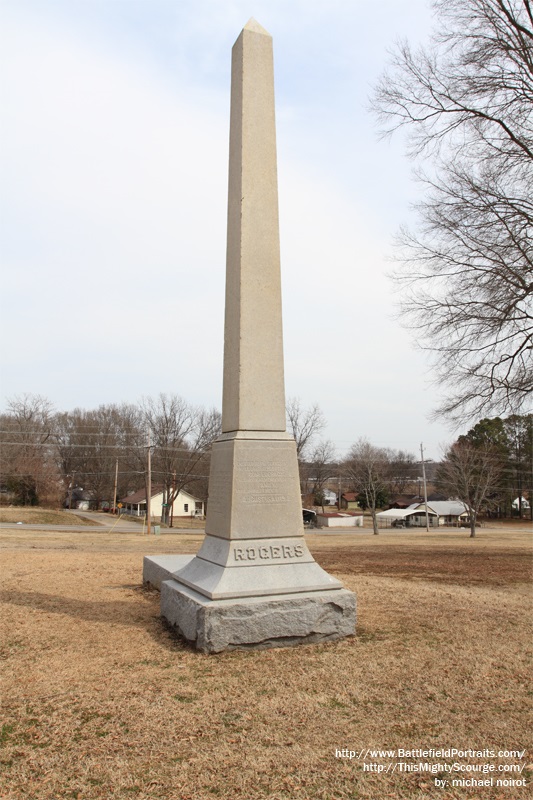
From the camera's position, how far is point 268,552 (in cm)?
518

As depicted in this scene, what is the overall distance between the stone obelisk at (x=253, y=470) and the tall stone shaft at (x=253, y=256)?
0.03 feet

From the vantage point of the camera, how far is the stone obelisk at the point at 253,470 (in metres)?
4.75

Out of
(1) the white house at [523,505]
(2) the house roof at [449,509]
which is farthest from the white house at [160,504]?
(1) the white house at [523,505]

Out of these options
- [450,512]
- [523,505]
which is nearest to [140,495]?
[450,512]

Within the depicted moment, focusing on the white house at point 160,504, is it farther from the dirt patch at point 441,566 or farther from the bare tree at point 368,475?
the dirt patch at point 441,566

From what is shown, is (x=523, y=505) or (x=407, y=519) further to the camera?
(x=523, y=505)

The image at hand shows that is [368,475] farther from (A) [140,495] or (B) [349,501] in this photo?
(B) [349,501]

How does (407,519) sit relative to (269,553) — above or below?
below

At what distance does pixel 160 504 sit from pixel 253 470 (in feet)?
→ 189

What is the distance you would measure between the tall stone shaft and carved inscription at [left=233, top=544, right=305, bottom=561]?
1069 millimetres

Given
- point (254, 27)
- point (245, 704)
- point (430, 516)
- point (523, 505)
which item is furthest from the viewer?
point (523, 505)

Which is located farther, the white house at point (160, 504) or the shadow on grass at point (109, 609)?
the white house at point (160, 504)

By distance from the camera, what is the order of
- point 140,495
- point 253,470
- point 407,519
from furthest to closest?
point 407,519
point 140,495
point 253,470

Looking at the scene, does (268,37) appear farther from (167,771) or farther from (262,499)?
(167,771)
